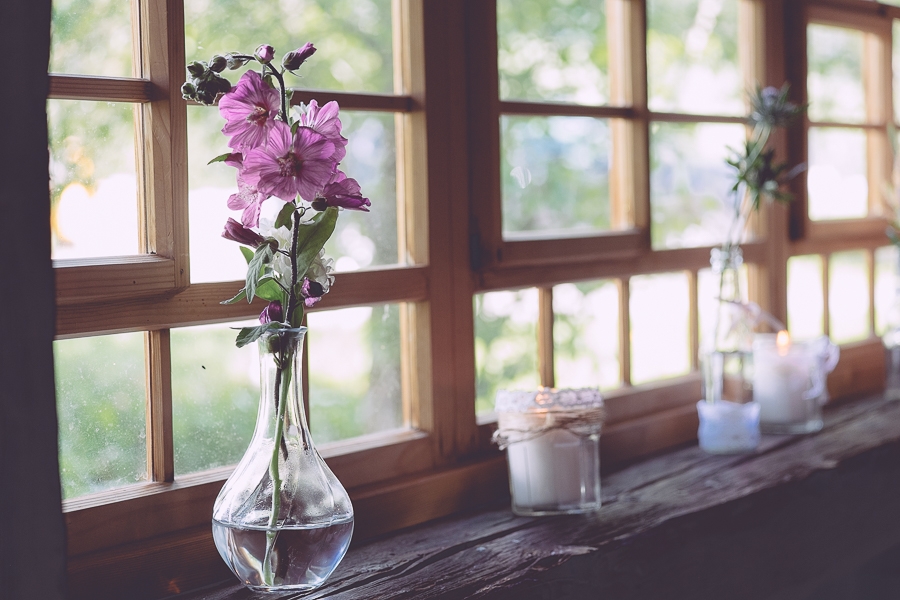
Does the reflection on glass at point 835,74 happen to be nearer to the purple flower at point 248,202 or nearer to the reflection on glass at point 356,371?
the reflection on glass at point 356,371

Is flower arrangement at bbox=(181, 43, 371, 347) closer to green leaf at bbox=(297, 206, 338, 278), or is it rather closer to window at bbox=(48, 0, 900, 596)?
green leaf at bbox=(297, 206, 338, 278)

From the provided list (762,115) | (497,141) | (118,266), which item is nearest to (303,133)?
(118,266)

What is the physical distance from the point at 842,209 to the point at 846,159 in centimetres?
14

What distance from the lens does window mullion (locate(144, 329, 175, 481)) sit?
1304 millimetres

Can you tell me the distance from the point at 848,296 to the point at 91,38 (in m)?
2.18

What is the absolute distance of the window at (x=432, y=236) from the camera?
4.14ft

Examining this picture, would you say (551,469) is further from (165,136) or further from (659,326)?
(165,136)

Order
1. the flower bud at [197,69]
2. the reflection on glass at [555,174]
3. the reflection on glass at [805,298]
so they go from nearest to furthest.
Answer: the flower bud at [197,69] < the reflection on glass at [555,174] < the reflection on glass at [805,298]

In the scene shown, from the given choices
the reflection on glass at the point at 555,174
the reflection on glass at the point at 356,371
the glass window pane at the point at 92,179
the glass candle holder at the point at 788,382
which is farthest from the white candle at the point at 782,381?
the glass window pane at the point at 92,179

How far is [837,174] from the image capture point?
2.61m

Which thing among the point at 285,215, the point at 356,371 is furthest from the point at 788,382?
the point at 285,215

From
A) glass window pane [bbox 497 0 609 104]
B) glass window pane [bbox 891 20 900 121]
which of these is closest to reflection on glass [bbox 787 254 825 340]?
glass window pane [bbox 891 20 900 121]

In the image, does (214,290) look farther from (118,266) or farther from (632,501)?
(632,501)

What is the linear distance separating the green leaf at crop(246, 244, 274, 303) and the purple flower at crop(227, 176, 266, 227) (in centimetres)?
4
